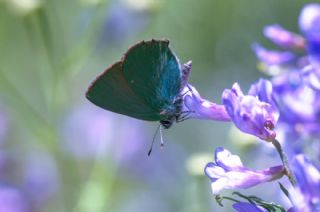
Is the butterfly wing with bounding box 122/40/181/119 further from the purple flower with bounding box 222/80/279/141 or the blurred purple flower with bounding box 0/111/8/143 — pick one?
the blurred purple flower with bounding box 0/111/8/143

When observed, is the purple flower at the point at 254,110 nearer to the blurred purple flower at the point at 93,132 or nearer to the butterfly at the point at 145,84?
the butterfly at the point at 145,84

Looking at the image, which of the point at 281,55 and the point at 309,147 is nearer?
the point at 309,147

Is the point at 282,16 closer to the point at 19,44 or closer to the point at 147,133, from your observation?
the point at 147,133

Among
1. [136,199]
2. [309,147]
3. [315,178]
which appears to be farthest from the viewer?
[136,199]

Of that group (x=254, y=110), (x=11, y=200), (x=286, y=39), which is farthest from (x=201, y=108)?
(x=11, y=200)

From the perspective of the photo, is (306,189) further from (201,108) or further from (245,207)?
(201,108)

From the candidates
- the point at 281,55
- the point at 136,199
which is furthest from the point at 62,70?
the point at 136,199

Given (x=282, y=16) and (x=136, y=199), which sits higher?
(x=282, y=16)

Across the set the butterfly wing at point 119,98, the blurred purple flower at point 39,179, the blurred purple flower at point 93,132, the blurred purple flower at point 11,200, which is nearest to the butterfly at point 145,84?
the butterfly wing at point 119,98
